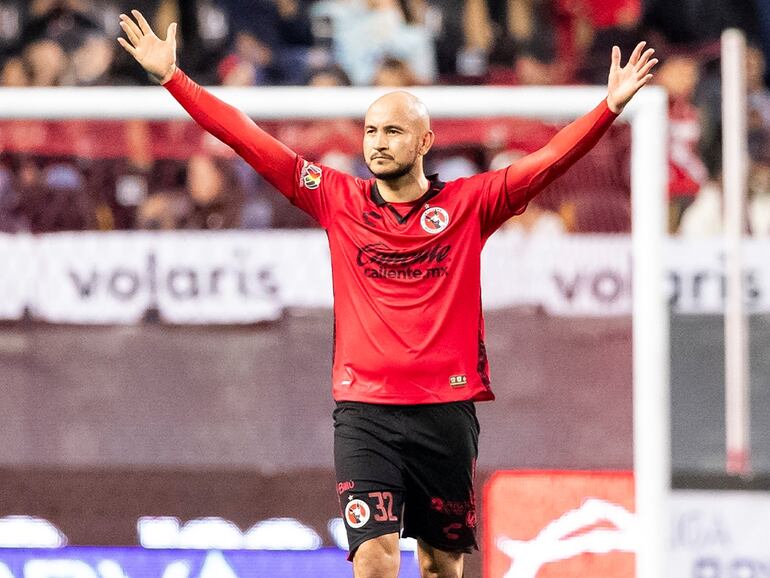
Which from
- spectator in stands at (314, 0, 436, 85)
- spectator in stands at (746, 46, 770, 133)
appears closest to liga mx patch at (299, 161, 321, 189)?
spectator in stands at (314, 0, 436, 85)

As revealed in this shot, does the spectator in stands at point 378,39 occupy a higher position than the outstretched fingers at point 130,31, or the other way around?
the spectator in stands at point 378,39

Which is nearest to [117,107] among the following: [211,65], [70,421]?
[70,421]

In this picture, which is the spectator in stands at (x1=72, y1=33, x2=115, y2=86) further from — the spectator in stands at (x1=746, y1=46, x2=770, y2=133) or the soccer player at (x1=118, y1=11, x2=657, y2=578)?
the spectator in stands at (x1=746, y1=46, x2=770, y2=133)

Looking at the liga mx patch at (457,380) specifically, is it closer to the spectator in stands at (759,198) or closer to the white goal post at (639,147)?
the white goal post at (639,147)

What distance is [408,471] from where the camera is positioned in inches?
159

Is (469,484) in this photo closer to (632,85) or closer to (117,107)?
(632,85)

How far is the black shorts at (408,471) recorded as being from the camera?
3.96 meters

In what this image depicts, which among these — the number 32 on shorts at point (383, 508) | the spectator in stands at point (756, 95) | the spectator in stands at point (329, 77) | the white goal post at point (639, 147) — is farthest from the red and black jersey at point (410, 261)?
the spectator in stands at point (756, 95)

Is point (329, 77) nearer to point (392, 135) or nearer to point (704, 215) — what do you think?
point (704, 215)

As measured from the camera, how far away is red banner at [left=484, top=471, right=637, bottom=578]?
5.22 metres

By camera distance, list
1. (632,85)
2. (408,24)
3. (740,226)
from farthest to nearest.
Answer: (408,24) < (740,226) < (632,85)

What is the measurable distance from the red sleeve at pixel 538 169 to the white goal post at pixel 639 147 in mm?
995

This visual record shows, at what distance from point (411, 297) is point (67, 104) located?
1.80 meters

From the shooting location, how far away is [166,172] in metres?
5.39
